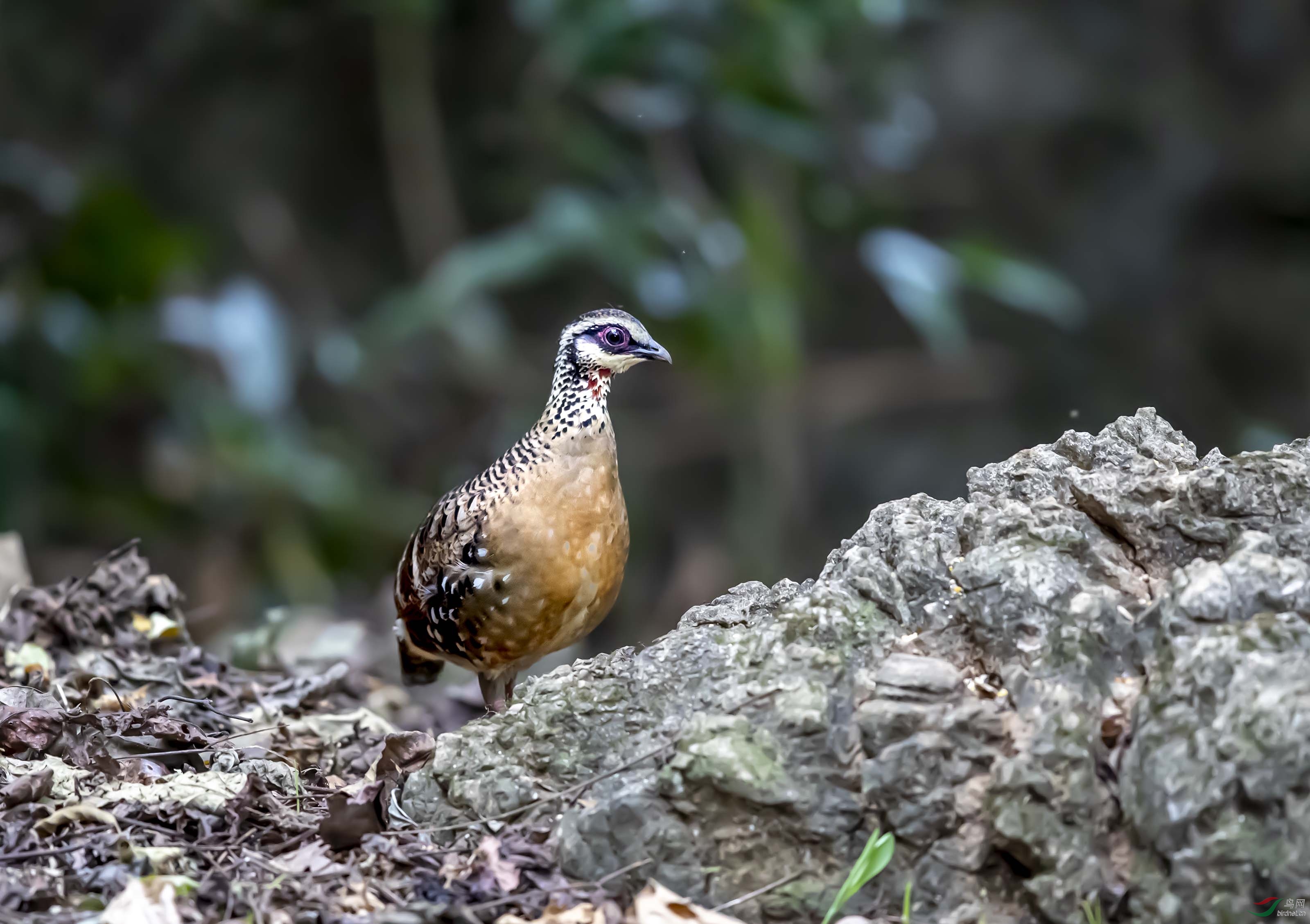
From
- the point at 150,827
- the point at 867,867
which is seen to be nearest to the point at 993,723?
the point at 867,867

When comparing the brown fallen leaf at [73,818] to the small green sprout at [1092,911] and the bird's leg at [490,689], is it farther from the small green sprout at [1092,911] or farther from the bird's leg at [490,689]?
the small green sprout at [1092,911]

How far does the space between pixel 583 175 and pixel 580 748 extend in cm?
639

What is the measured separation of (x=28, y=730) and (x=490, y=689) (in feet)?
5.42

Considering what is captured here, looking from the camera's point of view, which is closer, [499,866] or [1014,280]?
[499,866]

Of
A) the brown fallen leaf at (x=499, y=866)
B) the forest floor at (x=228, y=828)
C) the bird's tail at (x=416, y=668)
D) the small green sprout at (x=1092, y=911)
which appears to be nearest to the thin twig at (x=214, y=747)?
the forest floor at (x=228, y=828)

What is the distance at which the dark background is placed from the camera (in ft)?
25.8

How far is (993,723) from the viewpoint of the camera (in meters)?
2.53

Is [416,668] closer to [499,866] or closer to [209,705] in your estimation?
[209,705]

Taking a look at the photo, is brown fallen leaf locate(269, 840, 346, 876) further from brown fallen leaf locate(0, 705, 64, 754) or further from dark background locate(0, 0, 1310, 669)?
dark background locate(0, 0, 1310, 669)

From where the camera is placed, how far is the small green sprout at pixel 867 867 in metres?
2.44

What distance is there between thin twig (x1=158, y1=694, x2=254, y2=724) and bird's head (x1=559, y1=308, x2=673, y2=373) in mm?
1487

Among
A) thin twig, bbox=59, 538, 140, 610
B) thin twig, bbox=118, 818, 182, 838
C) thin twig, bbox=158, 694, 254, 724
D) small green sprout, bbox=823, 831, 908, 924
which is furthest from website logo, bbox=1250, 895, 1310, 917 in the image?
thin twig, bbox=59, 538, 140, 610

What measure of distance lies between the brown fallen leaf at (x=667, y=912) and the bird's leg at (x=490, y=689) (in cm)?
212

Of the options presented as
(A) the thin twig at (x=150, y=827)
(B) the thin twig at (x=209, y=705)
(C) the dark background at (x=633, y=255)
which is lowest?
(A) the thin twig at (x=150, y=827)
